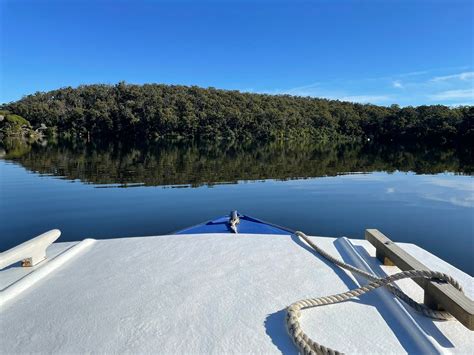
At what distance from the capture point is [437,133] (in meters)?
57.5

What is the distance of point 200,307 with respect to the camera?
1.89m

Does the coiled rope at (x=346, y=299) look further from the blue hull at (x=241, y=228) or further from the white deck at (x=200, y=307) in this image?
the blue hull at (x=241, y=228)

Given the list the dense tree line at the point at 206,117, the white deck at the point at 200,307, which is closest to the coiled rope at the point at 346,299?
the white deck at the point at 200,307

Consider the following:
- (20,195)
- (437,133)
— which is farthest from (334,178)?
(437,133)

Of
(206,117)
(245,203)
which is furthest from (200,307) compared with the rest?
(206,117)

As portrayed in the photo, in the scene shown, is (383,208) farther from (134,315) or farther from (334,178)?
(134,315)

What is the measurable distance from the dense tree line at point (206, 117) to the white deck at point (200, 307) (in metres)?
61.1

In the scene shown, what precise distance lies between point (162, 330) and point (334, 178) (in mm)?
13799

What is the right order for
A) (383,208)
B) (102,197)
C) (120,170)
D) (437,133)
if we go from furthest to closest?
(437,133) < (120,170) < (102,197) < (383,208)

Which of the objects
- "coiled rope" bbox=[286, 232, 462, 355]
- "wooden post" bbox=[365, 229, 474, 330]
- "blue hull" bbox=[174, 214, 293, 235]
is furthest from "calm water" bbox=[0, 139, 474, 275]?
"coiled rope" bbox=[286, 232, 462, 355]

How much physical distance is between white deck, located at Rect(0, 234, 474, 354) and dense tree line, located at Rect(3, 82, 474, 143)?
61134mm

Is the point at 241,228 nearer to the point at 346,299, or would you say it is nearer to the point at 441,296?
the point at 346,299

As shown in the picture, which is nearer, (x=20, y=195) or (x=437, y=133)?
(x=20, y=195)

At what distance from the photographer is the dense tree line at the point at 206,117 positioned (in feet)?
207
